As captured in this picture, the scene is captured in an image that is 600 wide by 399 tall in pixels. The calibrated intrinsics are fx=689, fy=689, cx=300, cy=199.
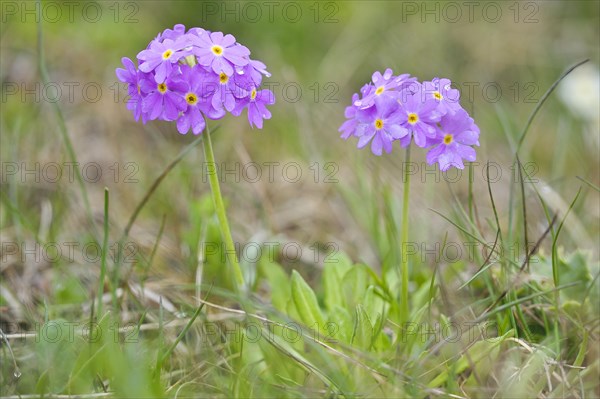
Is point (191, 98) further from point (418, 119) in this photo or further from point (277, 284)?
point (277, 284)

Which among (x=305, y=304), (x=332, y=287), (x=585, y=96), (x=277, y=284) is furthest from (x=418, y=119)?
(x=585, y=96)

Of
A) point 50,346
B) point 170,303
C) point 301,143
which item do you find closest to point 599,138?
point 301,143

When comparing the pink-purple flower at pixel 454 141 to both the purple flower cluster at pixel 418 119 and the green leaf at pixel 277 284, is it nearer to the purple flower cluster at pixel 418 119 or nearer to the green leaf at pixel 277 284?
the purple flower cluster at pixel 418 119

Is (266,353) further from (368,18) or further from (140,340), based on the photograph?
(368,18)

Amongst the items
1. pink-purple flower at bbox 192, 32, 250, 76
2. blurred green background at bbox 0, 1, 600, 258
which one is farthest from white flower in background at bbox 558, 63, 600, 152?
pink-purple flower at bbox 192, 32, 250, 76

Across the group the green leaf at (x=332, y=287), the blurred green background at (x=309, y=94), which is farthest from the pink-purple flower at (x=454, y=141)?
the blurred green background at (x=309, y=94)

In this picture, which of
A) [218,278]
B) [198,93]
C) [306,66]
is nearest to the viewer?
[198,93]

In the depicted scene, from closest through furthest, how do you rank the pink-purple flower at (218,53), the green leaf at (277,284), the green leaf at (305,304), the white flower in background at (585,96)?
the pink-purple flower at (218,53), the green leaf at (305,304), the green leaf at (277,284), the white flower in background at (585,96)
